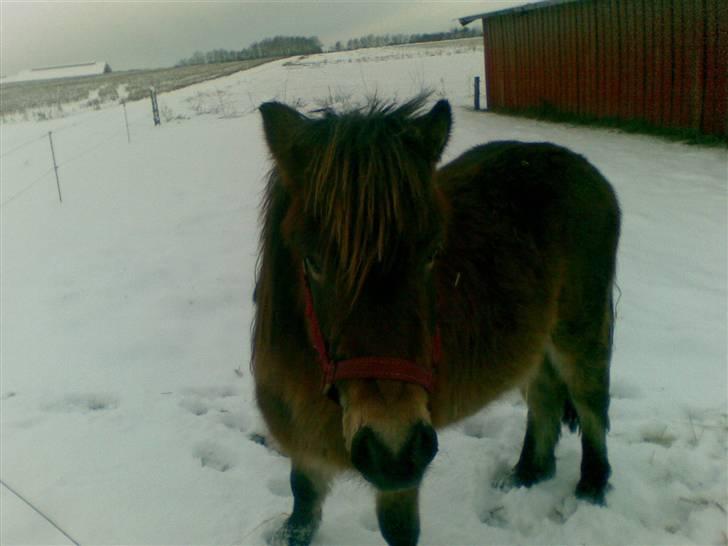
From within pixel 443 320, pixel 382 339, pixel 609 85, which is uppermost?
pixel 609 85

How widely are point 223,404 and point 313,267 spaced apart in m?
2.13

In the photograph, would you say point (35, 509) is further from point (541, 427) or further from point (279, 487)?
point (541, 427)

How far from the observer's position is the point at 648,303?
453 centimetres

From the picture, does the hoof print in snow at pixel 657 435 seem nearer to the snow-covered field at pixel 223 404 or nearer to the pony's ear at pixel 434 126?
the snow-covered field at pixel 223 404

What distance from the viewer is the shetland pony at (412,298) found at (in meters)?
1.49

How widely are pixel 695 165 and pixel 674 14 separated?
3684mm

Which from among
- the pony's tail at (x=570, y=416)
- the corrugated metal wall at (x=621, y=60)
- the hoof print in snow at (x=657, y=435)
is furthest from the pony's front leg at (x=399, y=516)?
the corrugated metal wall at (x=621, y=60)

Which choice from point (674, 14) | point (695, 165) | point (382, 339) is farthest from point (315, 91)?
point (382, 339)

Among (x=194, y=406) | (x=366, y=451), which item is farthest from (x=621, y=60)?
(x=366, y=451)

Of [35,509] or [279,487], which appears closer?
[35,509]

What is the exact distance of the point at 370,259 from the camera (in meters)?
1.47

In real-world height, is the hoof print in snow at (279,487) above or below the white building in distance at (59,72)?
below

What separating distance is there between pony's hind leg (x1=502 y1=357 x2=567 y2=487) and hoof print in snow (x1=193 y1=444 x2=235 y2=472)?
4.73 ft

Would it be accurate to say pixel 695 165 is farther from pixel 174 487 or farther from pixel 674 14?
pixel 174 487
